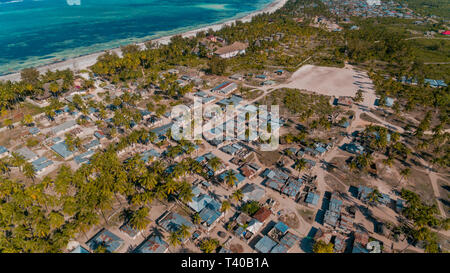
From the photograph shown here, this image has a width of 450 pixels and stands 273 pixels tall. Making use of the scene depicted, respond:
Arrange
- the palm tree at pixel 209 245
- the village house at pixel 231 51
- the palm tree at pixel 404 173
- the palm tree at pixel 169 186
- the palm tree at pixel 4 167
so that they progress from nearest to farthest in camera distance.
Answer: the palm tree at pixel 209 245 → the palm tree at pixel 169 186 → the palm tree at pixel 404 173 → the palm tree at pixel 4 167 → the village house at pixel 231 51

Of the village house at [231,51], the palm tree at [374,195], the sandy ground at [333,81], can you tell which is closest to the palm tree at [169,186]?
the palm tree at [374,195]

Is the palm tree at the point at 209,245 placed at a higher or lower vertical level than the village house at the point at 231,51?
lower

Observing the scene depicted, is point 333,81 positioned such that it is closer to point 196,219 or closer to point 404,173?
point 404,173

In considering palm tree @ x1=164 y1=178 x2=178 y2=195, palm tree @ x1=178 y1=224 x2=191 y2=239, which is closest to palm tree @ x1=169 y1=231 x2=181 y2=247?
palm tree @ x1=178 y1=224 x2=191 y2=239

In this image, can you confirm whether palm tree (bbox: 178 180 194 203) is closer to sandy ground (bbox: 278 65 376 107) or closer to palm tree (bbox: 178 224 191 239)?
palm tree (bbox: 178 224 191 239)

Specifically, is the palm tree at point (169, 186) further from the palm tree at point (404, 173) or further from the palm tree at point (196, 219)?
the palm tree at point (404, 173)

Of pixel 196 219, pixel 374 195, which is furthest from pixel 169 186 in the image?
pixel 374 195
